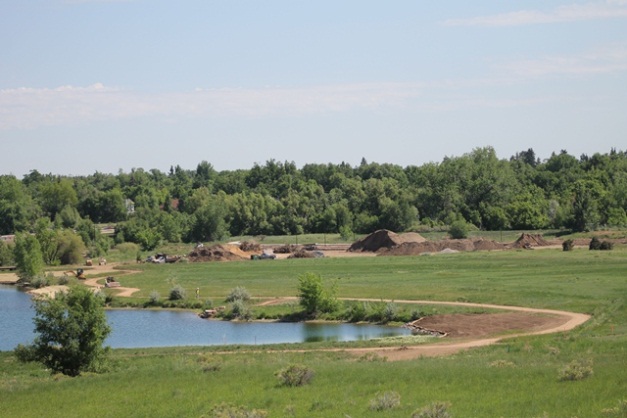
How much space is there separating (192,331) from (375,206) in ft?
350

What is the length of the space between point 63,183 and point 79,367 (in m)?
146

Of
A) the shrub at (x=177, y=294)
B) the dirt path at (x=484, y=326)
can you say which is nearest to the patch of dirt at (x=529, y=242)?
the dirt path at (x=484, y=326)

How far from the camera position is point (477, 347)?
4369 cm

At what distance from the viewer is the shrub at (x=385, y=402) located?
2675 cm

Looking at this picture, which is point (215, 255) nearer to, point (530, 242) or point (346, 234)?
point (346, 234)

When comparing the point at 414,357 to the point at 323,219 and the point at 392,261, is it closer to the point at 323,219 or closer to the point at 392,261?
the point at 392,261

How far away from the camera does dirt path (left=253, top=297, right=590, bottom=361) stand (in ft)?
144

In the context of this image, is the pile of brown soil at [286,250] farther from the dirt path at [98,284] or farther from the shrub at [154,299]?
the shrub at [154,299]

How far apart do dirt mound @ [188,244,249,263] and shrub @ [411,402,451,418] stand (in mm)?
90495

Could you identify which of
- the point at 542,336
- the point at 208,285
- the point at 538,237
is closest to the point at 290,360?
the point at 542,336

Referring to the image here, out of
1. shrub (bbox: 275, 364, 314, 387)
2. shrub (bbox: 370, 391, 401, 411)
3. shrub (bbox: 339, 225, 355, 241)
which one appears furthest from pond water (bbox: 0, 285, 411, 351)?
shrub (bbox: 339, 225, 355, 241)

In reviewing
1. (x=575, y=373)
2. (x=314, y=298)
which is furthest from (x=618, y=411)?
(x=314, y=298)

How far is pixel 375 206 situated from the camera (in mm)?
165875

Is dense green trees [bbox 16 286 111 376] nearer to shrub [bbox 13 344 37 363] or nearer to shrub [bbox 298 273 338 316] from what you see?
shrub [bbox 13 344 37 363]
